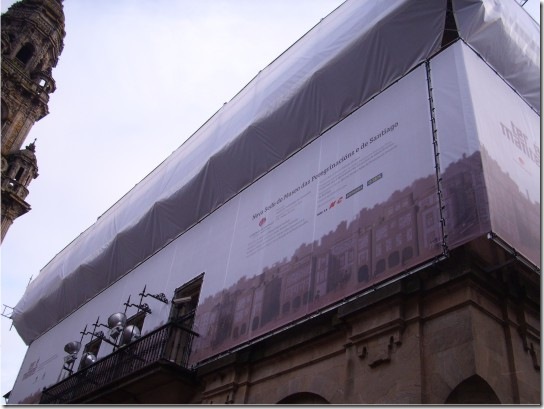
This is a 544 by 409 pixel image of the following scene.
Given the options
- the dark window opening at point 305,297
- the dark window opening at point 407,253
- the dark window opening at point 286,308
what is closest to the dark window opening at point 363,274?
the dark window opening at point 407,253

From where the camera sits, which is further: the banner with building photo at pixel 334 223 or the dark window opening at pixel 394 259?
the banner with building photo at pixel 334 223

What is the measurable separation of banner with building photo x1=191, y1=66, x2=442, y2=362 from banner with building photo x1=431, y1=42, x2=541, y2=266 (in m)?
0.40

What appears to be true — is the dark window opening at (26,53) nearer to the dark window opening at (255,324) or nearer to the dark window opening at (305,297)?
the dark window opening at (255,324)

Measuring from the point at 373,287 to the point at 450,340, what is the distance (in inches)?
72.6

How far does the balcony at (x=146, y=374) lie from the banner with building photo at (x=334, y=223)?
0.57 meters

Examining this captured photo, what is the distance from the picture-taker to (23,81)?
125 feet

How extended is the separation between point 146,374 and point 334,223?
5266 mm

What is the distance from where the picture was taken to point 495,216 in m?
10.2

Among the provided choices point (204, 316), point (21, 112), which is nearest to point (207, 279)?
point (204, 316)

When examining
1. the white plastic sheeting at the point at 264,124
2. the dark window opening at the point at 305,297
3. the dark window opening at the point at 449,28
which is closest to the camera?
the dark window opening at the point at 305,297

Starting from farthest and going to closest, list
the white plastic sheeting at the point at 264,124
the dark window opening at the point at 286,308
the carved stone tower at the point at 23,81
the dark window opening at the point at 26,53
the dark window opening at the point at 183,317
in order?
the dark window opening at the point at 26,53
the carved stone tower at the point at 23,81
the dark window opening at the point at 183,317
the white plastic sheeting at the point at 264,124
the dark window opening at the point at 286,308

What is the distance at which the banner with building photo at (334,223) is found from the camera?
11.4m

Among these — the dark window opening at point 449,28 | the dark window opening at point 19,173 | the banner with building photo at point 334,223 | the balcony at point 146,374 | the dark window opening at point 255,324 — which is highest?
the dark window opening at point 19,173

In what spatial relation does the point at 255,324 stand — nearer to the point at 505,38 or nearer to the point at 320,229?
the point at 320,229
